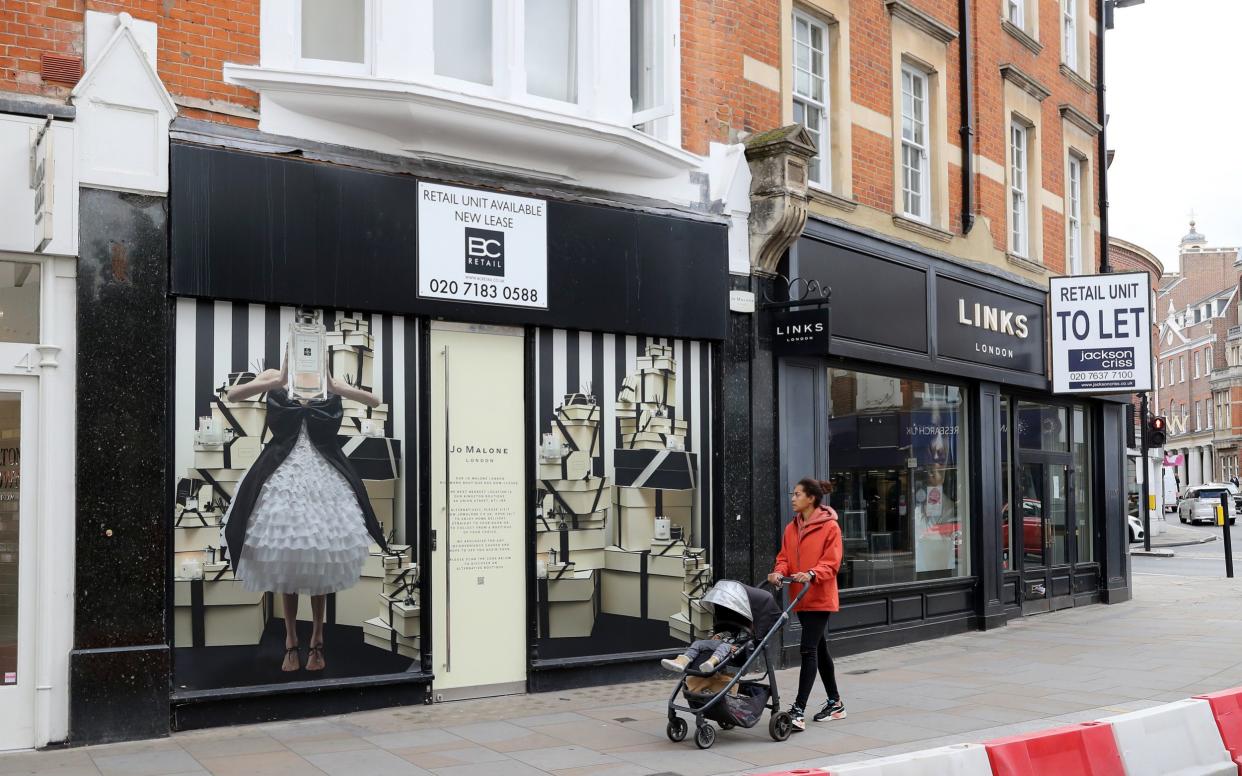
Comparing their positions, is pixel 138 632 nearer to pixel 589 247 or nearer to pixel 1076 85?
pixel 589 247

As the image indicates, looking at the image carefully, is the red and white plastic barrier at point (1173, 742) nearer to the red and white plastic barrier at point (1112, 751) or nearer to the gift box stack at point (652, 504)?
the red and white plastic barrier at point (1112, 751)

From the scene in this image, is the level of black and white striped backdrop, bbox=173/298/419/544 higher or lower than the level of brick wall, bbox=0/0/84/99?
lower

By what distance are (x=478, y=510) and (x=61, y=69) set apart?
Answer: 439cm

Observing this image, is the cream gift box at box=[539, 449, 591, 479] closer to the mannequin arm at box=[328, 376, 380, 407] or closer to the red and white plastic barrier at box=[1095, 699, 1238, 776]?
the mannequin arm at box=[328, 376, 380, 407]

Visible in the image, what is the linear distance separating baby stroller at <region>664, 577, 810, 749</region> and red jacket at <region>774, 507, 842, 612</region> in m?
0.47

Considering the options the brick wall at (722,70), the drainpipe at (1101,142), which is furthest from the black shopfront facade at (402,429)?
the drainpipe at (1101,142)

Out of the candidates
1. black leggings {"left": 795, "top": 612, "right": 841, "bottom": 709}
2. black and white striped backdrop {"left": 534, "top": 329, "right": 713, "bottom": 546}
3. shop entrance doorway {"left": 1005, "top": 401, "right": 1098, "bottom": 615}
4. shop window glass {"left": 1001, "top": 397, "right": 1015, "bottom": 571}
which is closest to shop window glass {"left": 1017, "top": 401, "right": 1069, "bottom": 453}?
shop entrance doorway {"left": 1005, "top": 401, "right": 1098, "bottom": 615}

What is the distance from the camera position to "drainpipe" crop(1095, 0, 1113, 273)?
1952 centimetres

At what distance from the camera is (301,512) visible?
341 inches

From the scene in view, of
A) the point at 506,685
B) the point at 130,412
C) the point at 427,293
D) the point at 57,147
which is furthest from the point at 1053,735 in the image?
the point at 57,147

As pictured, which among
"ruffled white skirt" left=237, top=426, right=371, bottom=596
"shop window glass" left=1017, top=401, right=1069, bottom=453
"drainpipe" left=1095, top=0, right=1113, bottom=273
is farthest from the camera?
"drainpipe" left=1095, top=0, right=1113, bottom=273

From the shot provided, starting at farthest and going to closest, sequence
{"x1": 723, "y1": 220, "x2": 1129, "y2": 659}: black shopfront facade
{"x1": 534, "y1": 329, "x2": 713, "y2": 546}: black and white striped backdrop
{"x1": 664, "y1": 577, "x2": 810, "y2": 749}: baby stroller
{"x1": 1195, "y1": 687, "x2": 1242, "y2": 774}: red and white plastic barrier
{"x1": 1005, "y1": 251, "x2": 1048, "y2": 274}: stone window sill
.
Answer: {"x1": 1005, "y1": 251, "x2": 1048, "y2": 274}: stone window sill < {"x1": 723, "y1": 220, "x2": 1129, "y2": 659}: black shopfront facade < {"x1": 534, "y1": 329, "x2": 713, "y2": 546}: black and white striped backdrop < {"x1": 664, "y1": 577, "x2": 810, "y2": 749}: baby stroller < {"x1": 1195, "y1": 687, "x2": 1242, "y2": 774}: red and white plastic barrier

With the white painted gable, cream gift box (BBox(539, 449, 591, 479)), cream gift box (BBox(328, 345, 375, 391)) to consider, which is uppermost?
the white painted gable

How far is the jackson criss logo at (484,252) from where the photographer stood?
9492mm
